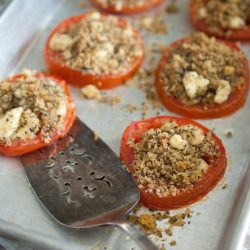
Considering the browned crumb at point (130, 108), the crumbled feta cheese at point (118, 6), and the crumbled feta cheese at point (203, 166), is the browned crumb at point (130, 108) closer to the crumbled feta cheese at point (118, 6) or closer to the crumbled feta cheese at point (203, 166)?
the crumbled feta cheese at point (203, 166)

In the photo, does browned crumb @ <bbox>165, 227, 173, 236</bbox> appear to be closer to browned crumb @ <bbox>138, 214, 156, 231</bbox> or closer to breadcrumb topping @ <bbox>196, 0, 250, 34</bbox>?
browned crumb @ <bbox>138, 214, 156, 231</bbox>

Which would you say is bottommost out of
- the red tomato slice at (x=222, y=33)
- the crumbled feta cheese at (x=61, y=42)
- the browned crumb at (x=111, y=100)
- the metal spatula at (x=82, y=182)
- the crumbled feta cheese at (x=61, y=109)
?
the red tomato slice at (x=222, y=33)

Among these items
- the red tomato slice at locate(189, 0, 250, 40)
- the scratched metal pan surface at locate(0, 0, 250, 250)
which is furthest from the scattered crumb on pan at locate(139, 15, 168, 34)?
the red tomato slice at locate(189, 0, 250, 40)

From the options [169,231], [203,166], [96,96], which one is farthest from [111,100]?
[169,231]

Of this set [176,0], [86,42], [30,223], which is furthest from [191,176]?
[176,0]

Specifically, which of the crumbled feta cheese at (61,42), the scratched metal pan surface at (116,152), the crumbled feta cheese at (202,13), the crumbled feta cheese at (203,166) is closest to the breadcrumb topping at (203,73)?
the scratched metal pan surface at (116,152)

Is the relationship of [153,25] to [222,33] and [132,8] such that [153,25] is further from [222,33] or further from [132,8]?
[222,33]
